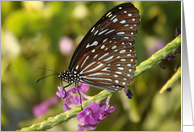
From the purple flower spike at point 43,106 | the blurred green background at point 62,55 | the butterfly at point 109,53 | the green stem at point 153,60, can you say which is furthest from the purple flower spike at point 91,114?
the purple flower spike at point 43,106

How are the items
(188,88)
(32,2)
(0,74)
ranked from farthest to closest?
1. (32,2)
2. (0,74)
3. (188,88)

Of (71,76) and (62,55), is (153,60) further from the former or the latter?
(62,55)

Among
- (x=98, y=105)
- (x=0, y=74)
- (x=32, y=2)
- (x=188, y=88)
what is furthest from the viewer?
(x=32, y=2)

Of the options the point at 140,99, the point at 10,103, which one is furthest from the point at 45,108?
the point at 140,99

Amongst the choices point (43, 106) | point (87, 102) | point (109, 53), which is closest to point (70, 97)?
point (87, 102)

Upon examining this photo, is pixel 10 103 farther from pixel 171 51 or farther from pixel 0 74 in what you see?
pixel 171 51

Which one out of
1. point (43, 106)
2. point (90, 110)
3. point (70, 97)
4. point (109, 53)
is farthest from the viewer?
point (43, 106)

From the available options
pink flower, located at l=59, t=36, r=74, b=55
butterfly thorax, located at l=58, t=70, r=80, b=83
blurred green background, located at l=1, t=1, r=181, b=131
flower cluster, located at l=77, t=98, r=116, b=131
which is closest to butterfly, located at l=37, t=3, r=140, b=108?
butterfly thorax, located at l=58, t=70, r=80, b=83
